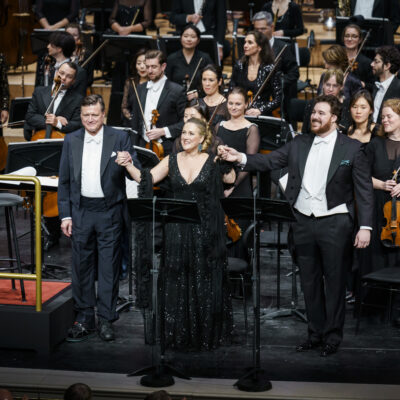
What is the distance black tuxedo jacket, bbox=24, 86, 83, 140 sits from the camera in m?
7.61

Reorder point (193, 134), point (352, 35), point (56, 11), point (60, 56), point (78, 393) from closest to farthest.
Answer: point (78, 393)
point (193, 134)
point (60, 56)
point (352, 35)
point (56, 11)

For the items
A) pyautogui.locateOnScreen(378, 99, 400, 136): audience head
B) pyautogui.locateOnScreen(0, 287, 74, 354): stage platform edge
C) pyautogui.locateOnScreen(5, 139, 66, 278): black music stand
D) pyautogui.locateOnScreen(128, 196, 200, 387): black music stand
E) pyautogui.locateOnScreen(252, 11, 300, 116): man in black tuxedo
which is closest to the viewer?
pyautogui.locateOnScreen(128, 196, 200, 387): black music stand

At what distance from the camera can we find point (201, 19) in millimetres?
9836

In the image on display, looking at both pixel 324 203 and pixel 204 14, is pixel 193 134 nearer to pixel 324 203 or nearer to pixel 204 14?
pixel 324 203

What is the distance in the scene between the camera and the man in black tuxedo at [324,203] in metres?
5.68

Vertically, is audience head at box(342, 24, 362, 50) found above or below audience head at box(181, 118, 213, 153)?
above

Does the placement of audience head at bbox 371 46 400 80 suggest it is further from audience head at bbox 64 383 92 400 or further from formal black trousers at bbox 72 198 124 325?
audience head at bbox 64 383 92 400

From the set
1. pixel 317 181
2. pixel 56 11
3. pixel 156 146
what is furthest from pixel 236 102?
pixel 56 11

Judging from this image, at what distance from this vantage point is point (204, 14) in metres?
9.86

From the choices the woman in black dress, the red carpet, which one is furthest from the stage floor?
the woman in black dress

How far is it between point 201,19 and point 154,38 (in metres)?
0.86

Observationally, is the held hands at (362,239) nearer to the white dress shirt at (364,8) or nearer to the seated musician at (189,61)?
the seated musician at (189,61)

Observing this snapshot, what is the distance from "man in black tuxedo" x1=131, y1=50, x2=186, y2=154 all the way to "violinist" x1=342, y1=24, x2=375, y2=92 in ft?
5.23

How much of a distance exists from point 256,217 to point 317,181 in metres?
0.60
